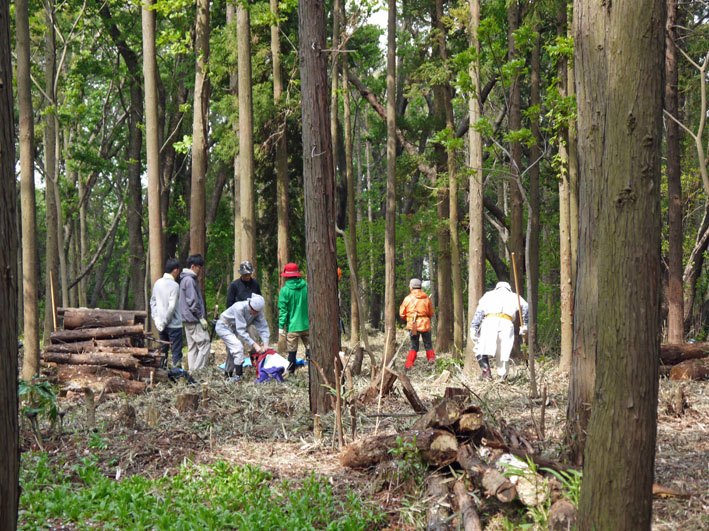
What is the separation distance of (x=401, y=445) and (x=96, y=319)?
737cm

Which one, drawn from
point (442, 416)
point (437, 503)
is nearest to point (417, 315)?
point (442, 416)

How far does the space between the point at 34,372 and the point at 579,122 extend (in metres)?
8.91

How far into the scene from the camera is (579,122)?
506 cm

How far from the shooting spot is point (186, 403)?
8.44m

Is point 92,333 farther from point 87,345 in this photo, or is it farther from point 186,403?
point 186,403

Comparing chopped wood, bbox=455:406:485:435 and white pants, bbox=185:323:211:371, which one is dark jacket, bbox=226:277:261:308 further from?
chopped wood, bbox=455:406:485:435

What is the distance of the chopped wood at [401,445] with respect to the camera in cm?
574

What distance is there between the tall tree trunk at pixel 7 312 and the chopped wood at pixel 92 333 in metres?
8.37

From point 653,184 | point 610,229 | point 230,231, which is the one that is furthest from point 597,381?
point 230,231

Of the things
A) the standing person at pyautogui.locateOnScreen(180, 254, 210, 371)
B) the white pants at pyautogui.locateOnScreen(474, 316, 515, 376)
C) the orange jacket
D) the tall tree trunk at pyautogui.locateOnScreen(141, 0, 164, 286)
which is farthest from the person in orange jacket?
the tall tree trunk at pyautogui.locateOnScreen(141, 0, 164, 286)

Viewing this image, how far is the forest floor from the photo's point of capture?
5.40 meters

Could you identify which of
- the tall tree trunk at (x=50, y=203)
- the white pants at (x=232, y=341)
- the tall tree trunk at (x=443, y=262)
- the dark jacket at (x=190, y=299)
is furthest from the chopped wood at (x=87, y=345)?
the tall tree trunk at (x=443, y=262)

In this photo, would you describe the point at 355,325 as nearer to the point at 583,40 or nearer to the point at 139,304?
the point at 139,304

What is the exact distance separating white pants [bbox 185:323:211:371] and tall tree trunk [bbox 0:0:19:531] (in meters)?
8.73
